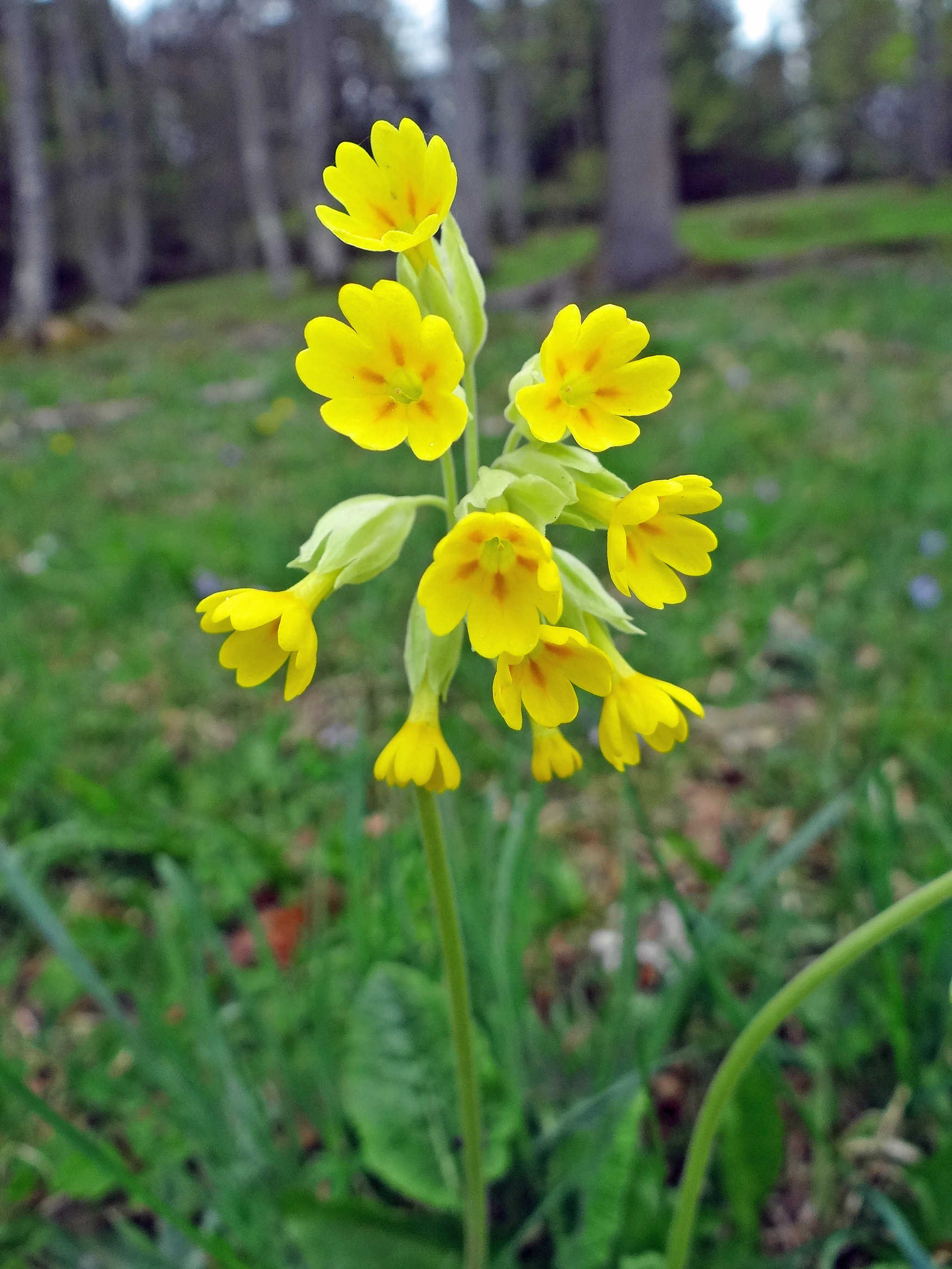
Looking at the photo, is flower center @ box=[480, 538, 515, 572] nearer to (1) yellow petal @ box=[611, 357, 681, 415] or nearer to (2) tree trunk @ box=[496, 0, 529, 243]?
(1) yellow petal @ box=[611, 357, 681, 415]

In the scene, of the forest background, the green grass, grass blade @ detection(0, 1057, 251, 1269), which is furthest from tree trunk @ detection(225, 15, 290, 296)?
grass blade @ detection(0, 1057, 251, 1269)

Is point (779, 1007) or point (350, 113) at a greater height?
point (350, 113)

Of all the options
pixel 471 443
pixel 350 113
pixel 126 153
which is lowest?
pixel 471 443

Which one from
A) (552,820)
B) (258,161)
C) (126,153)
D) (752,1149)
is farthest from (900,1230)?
(126,153)

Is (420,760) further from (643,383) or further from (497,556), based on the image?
(643,383)

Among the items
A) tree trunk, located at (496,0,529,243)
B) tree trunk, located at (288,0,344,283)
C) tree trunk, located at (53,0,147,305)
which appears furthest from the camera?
tree trunk, located at (496,0,529,243)

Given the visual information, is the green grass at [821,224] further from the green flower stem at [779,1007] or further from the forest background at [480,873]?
the green flower stem at [779,1007]

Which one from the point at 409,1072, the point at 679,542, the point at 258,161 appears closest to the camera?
the point at 679,542
